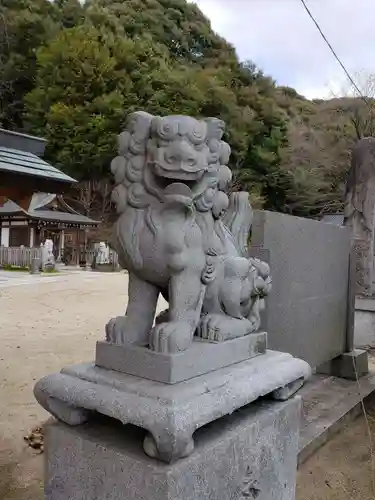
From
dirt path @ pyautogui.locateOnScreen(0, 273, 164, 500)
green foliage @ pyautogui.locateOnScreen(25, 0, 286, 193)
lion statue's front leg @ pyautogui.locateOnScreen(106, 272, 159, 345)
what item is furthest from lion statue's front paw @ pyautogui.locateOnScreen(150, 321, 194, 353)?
green foliage @ pyautogui.locateOnScreen(25, 0, 286, 193)

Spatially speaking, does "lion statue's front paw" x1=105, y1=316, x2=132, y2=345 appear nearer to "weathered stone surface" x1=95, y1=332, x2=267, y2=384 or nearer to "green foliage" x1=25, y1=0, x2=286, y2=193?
"weathered stone surface" x1=95, y1=332, x2=267, y2=384

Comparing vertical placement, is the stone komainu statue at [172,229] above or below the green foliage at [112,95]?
below

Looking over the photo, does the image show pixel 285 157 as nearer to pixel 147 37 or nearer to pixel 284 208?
pixel 284 208

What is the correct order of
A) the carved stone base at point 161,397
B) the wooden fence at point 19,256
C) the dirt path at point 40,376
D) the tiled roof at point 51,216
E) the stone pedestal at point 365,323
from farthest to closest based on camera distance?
1. the tiled roof at point 51,216
2. the wooden fence at point 19,256
3. the stone pedestal at point 365,323
4. the dirt path at point 40,376
5. the carved stone base at point 161,397

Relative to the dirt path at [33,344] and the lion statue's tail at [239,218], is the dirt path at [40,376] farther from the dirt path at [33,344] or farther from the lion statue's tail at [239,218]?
the lion statue's tail at [239,218]

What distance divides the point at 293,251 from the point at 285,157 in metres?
19.9

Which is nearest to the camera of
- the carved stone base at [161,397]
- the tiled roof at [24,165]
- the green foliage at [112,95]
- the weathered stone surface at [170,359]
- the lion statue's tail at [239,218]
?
the carved stone base at [161,397]

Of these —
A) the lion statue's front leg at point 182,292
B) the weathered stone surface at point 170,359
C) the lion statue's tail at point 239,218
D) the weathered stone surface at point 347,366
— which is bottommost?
the weathered stone surface at point 347,366

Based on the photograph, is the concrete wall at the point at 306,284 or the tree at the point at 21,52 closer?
the concrete wall at the point at 306,284

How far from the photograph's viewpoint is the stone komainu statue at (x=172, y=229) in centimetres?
134

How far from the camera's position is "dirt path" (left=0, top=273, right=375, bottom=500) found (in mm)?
2479

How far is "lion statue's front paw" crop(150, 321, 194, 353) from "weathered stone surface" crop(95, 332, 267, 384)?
0.07 ft

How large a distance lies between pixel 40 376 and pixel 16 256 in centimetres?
1538

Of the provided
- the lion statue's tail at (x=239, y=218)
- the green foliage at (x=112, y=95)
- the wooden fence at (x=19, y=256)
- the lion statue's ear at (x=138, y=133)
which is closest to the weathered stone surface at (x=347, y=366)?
the lion statue's tail at (x=239, y=218)
